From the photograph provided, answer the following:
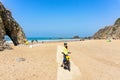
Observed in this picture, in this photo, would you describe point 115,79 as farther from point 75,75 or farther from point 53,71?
point 53,71

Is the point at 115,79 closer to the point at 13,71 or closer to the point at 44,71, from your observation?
the point at 44,71

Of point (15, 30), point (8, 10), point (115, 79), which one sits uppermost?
point (8, 10)

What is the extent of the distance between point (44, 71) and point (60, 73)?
115cm

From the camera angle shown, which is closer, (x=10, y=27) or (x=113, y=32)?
(x=10, y=27)

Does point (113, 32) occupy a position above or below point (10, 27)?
above

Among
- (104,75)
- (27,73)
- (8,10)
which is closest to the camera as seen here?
(27,73)

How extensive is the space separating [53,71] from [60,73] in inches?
24.1

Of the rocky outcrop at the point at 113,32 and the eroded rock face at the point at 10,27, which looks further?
the rocky outcrop at the point at 113,32

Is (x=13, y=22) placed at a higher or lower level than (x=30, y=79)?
higher

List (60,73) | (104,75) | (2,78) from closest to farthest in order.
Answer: (2,78) → (60,73) → (104,75)

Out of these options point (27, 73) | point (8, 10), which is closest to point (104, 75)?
point (27, 73)

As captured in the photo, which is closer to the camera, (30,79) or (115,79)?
(30,79)

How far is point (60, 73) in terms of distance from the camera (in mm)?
13867

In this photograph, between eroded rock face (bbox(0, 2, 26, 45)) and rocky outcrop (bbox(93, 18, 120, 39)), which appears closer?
eroded rock face (bbox(0, 2, 26, 45))
